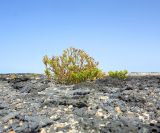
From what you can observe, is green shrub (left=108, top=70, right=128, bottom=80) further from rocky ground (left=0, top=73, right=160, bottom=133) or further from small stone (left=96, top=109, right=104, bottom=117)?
small stone (left=96, top=109, right=104, bottom=117)

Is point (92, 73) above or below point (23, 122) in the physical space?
above

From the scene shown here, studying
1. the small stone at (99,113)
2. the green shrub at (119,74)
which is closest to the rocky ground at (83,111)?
the small stone at (99,113)

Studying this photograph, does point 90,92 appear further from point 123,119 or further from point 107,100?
point 123,119

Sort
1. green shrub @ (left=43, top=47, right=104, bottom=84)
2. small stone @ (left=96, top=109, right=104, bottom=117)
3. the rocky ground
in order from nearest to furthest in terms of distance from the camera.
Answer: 1. the rocky ground
2. small stone @ (left=96, top=109, right=104, bottom=117)
3. green shrub @ (left=43, top=47, right=104, bottom=84)

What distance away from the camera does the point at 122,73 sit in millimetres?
17250

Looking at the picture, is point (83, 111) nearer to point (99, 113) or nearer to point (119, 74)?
point (99, 113)

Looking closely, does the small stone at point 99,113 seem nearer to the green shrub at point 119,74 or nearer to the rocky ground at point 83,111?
the rocky ground at point 83,111

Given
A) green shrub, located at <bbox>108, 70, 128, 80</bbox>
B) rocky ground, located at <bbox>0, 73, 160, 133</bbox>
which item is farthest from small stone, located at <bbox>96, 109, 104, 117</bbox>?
green shrub, located at <bbox>108, 70, 128, 80</bbox>

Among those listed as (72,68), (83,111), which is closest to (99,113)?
(83,111)

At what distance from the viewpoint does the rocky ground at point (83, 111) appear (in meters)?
8.74

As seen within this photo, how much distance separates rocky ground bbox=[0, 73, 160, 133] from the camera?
8.74 m

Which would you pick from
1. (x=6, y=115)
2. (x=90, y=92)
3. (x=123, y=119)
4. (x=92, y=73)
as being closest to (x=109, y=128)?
(x=123, y=119)

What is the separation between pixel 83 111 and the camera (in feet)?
32.4

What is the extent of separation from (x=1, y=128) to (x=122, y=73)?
28.7ft
